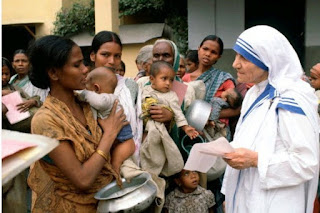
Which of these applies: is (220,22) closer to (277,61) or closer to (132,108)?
(132,108)

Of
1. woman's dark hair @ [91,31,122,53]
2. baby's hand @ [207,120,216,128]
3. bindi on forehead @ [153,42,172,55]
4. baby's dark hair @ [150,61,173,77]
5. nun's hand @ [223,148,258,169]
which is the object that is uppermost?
woman's dark hair @ [91,31,122,53]

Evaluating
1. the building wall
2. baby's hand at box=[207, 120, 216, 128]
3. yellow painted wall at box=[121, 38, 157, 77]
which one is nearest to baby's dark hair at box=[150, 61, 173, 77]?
baby's hand at box=[207, 120, 216, 128]

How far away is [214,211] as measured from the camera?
4.07 metres

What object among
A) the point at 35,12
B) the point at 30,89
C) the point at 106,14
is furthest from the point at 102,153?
the point at 35,12

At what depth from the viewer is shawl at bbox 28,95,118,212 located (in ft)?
7.54

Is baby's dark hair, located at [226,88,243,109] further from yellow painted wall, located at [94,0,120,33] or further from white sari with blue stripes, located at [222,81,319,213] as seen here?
yellow painted wall, located at [94,0,120,33]

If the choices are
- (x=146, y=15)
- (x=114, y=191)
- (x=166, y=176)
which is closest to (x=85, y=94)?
(x=114, y=191)

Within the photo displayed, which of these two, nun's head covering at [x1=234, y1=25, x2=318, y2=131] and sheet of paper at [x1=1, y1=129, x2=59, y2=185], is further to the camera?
nun's head covering at [x1=234, y1=25, x2=318, y2=131]

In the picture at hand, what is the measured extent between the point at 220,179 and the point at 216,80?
36.0 inches

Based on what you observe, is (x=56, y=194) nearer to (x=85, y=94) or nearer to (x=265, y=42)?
(x=85, y=94)

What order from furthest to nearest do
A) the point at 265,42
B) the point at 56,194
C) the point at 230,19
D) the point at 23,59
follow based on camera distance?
the point at 230,19, the point at 23,59, the point at 265,42, the point at 56,194

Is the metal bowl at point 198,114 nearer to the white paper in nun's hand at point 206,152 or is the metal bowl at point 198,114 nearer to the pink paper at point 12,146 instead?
the white paper in nun's hand at point 206,152

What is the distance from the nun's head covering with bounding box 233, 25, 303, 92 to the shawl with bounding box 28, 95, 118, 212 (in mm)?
1000

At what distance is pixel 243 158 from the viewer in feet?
8.46
